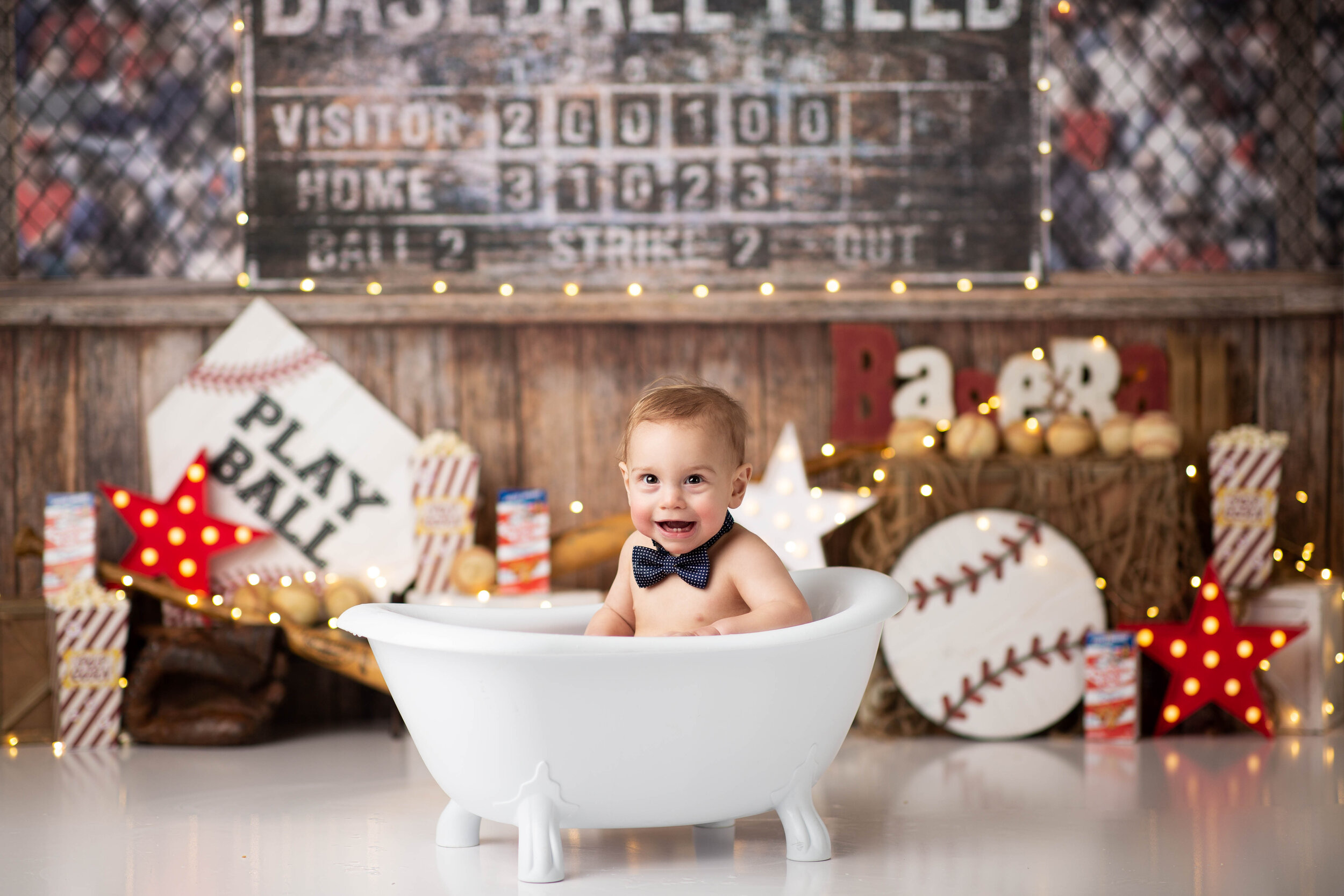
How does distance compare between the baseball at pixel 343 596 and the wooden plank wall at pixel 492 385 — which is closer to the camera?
the baseball at pixel 343 596

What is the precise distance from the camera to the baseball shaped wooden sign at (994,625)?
306cm

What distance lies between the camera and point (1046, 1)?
3.43 meters

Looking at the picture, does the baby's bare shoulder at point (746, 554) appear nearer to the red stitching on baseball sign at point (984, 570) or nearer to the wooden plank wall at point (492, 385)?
the red stitching on baseball sign at point (984, 570)

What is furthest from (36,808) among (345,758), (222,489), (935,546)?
(935,546)

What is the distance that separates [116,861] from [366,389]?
1592 millimetres

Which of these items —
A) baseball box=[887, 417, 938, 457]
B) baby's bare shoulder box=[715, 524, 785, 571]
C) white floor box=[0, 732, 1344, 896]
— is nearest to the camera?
white floor box=[0, 732, 1344, 896]

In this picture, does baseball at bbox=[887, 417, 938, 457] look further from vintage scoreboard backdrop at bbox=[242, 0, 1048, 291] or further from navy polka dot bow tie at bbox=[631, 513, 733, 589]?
navy polka dot bow tie at bbox=[631, 513, 733, 589]

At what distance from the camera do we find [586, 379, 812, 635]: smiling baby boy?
6.73 ft

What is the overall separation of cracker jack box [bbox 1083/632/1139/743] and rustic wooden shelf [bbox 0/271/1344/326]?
0.92 metres

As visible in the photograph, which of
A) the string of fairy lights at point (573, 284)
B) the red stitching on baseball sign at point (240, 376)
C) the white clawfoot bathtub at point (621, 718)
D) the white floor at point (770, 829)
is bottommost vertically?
the white floor at point (770, 829)

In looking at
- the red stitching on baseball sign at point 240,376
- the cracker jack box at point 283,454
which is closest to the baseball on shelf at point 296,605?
the cracker jack box at point 283,454

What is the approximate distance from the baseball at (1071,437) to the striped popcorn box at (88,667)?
93.2 inches

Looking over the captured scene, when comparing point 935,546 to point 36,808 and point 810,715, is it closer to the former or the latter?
point 810,715

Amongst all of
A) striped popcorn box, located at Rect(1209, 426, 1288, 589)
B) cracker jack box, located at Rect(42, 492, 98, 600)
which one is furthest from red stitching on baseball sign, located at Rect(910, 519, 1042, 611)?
cracker jack box, located at Rect(42, 492, 98, 600)
